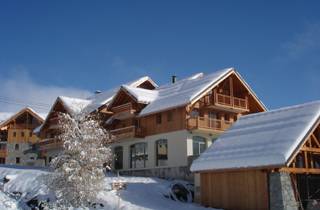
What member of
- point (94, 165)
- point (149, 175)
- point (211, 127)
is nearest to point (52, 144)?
point (149, 175)

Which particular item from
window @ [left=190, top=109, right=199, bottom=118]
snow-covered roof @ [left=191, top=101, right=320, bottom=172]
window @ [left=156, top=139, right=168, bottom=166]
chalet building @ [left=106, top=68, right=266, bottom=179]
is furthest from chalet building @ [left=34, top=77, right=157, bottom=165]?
snow-covered roof @ [left=191, top=101, right=320, bottom=172]

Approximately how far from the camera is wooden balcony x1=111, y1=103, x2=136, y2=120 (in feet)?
151

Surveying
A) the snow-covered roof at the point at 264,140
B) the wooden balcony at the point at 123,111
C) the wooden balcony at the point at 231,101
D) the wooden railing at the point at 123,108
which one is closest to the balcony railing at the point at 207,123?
the wooden balcony at the point at 231,101

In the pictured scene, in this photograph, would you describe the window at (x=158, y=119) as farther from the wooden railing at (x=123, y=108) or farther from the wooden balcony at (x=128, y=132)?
the wooden railing at (x=123, y=108)

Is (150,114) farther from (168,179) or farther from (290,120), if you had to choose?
(290,120)

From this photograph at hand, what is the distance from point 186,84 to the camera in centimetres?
4744

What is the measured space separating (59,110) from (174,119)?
17200mm

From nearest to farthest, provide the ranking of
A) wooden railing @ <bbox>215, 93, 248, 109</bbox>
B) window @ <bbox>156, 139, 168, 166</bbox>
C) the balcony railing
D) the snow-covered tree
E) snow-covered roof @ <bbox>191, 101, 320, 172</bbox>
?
snow-covered roof @ <bbox>191, 101, 320, 172</bbox>, the snow-covered tree, the balcony railing, window @ <bbox>156, 139, 168, 166</bbox>, wooden railing @ <bbox>215, 93, 248, 109</bbox>

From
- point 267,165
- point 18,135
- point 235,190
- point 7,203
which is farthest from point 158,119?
point 18,135

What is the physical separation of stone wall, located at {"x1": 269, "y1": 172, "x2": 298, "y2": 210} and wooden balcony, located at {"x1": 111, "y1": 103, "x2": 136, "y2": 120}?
67.7ft

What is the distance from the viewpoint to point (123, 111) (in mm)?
46562

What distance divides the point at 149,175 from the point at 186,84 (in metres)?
9.82

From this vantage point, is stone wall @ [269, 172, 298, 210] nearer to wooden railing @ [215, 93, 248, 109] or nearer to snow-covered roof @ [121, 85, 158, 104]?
wooden railing @ [215, 93, 248, 109]

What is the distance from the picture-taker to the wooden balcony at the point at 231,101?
4438cm
